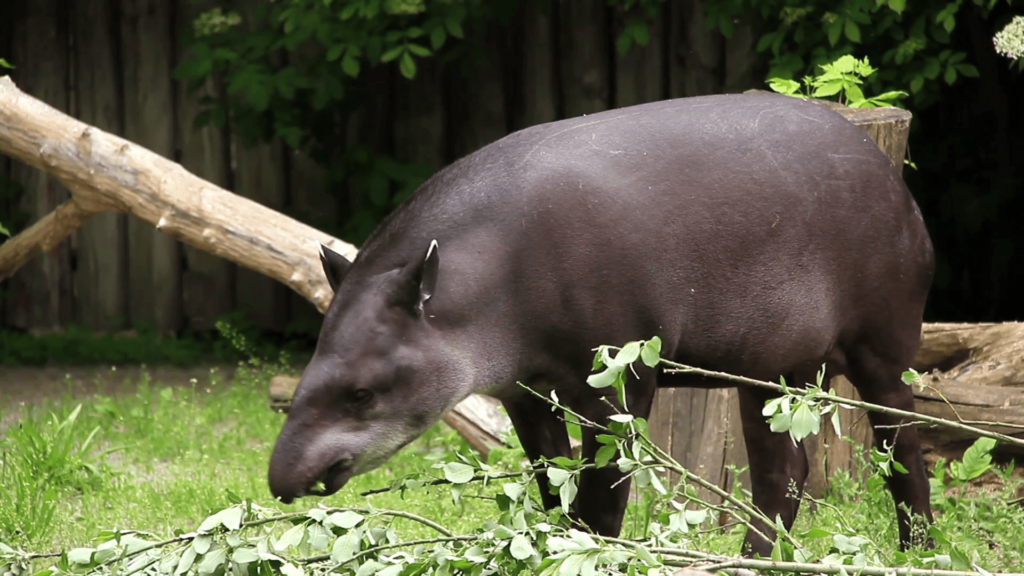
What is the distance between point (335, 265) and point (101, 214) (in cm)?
576

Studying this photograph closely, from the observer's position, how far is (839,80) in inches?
194

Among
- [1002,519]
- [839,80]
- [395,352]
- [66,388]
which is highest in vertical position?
[839,80]

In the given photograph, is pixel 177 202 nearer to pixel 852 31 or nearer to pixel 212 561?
pixel 212 561

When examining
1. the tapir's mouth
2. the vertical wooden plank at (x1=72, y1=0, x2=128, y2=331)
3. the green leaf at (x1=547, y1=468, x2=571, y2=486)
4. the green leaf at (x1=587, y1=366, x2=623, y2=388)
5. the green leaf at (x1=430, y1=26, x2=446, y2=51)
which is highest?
the green leaf at (x1=430, y1=26, x2=446, y2=51)

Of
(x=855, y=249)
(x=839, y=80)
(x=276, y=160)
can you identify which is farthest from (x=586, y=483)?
(x=276, y=160)

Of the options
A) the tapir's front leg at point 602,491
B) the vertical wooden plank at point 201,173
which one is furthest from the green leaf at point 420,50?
the tapir's front leg at point 602,491

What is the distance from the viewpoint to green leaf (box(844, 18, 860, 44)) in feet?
18.3

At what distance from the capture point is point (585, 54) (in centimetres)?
752

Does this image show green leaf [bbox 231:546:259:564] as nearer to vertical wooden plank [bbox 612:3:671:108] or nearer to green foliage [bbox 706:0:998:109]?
green foliage [bbox 706:0:998:109]

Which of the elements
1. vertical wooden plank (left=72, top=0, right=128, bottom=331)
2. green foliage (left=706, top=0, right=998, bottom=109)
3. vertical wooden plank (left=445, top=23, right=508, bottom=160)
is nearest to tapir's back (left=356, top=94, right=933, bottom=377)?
green foliage (left=706, top=0, right=998, bottom=109)

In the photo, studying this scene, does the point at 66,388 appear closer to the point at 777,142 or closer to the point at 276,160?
the point at 276,160

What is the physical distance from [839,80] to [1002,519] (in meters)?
1.85

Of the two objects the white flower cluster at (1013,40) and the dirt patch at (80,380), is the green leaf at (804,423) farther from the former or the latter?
the dirt patch at (80,380)

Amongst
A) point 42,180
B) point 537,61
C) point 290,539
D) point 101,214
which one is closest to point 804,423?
point 290,539
